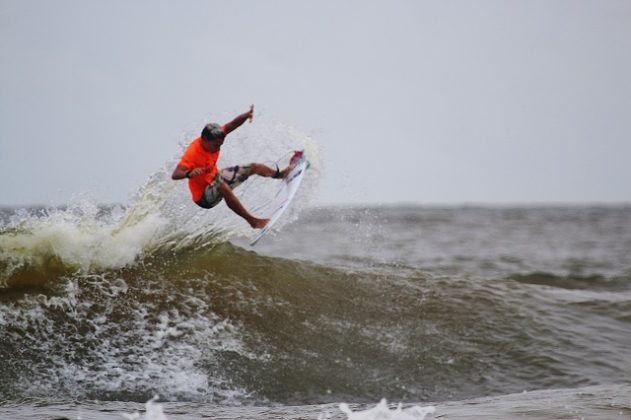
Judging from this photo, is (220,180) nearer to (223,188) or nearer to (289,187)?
(223,188)

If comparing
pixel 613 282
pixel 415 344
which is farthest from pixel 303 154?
pixel 613 282

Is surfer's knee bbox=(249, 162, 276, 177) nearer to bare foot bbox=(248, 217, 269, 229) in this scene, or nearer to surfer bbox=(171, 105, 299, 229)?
surfer bbox=(171, 105, 299, 229)

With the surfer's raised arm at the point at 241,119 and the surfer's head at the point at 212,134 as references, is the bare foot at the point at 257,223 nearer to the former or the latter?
the surfer's head at the point at 212,134

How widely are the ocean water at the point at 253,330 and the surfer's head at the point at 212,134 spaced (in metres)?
2.43

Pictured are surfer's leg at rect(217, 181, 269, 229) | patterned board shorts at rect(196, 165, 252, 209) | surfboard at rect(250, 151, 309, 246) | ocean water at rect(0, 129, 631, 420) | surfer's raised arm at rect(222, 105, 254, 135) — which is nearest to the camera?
ocean water at rect(0, 129, 631, 420)

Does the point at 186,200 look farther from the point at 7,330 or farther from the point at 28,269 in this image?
the point at 7,330

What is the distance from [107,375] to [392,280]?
591 centimetres

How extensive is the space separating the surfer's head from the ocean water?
2.43 meters

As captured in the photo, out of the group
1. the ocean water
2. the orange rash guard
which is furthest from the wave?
the orange rash guard

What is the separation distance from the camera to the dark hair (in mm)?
9219

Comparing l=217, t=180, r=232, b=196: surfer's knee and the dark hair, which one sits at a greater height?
the dark hair

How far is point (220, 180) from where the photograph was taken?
31.7ft

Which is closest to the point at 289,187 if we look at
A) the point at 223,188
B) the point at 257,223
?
the point at 257,223

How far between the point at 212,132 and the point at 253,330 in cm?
276
